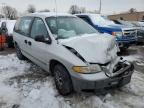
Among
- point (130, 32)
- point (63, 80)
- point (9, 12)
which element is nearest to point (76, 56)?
point (63, 80)

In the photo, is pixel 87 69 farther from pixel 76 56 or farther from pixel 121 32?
pixel 121 32

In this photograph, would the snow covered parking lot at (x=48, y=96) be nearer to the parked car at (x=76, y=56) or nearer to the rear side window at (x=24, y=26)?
the parked car at (x=76, y=56)

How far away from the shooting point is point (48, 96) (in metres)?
4.80

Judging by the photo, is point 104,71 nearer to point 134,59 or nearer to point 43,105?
point 43,105

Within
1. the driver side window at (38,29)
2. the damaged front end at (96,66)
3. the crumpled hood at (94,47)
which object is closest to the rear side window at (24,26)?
the driver side window at (38,29)

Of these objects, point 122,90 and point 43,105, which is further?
point 122,90

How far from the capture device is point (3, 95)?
4.97 m

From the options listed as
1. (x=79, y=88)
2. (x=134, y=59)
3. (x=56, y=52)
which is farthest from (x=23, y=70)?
(x=134, y=59)

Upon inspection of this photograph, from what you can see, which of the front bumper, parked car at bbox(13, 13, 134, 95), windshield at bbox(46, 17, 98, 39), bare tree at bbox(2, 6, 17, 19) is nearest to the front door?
parked car at bbox(13, 13, 134, 95)

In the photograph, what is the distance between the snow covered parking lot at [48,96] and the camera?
14.4ft

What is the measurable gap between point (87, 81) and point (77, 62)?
1.37 ft

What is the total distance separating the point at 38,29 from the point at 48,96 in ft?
6.47

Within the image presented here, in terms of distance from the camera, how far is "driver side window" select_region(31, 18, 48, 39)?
18.0ft

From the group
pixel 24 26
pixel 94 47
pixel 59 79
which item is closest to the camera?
pixel 94 47
